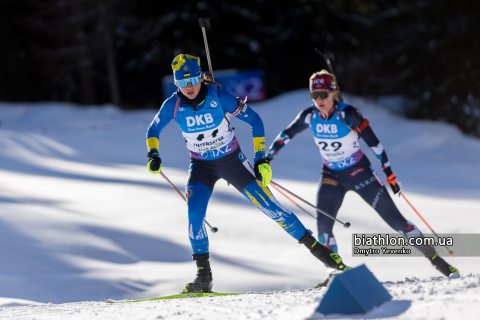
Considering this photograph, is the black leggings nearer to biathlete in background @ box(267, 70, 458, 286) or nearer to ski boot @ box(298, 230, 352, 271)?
biathlete in background @ box(267, 70, 458, 286)

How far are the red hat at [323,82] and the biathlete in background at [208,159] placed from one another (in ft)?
2.37

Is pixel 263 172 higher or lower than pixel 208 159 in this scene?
lower

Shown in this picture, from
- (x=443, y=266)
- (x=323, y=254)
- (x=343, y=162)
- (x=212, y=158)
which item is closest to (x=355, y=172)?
(x=343, y=162)

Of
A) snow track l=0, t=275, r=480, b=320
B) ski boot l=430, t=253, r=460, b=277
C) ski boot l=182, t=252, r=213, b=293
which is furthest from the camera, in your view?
ski boot l=430, t=253, r=460, b=277

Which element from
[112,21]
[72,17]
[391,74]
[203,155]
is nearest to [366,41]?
[391,74]

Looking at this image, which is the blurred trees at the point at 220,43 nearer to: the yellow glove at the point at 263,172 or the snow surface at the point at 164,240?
the snow surface at the point at 164,240

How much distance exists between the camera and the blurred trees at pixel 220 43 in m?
20.9

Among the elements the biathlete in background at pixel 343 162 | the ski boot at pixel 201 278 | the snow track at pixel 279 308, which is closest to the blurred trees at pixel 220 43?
the biathlete in background at pixel 343 162

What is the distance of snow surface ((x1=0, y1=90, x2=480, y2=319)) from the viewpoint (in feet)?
10.8

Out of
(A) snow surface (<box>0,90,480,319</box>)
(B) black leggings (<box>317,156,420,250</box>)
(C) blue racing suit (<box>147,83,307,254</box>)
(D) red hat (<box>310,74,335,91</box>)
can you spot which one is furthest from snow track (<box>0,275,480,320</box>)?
(D) red hat (<box>310,74,335,91</box>)

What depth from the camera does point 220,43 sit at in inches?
878

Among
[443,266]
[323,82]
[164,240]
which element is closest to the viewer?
[323,82]

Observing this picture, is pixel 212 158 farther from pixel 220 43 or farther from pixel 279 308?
pixel 220 43

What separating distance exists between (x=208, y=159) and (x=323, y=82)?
1.36 meters
